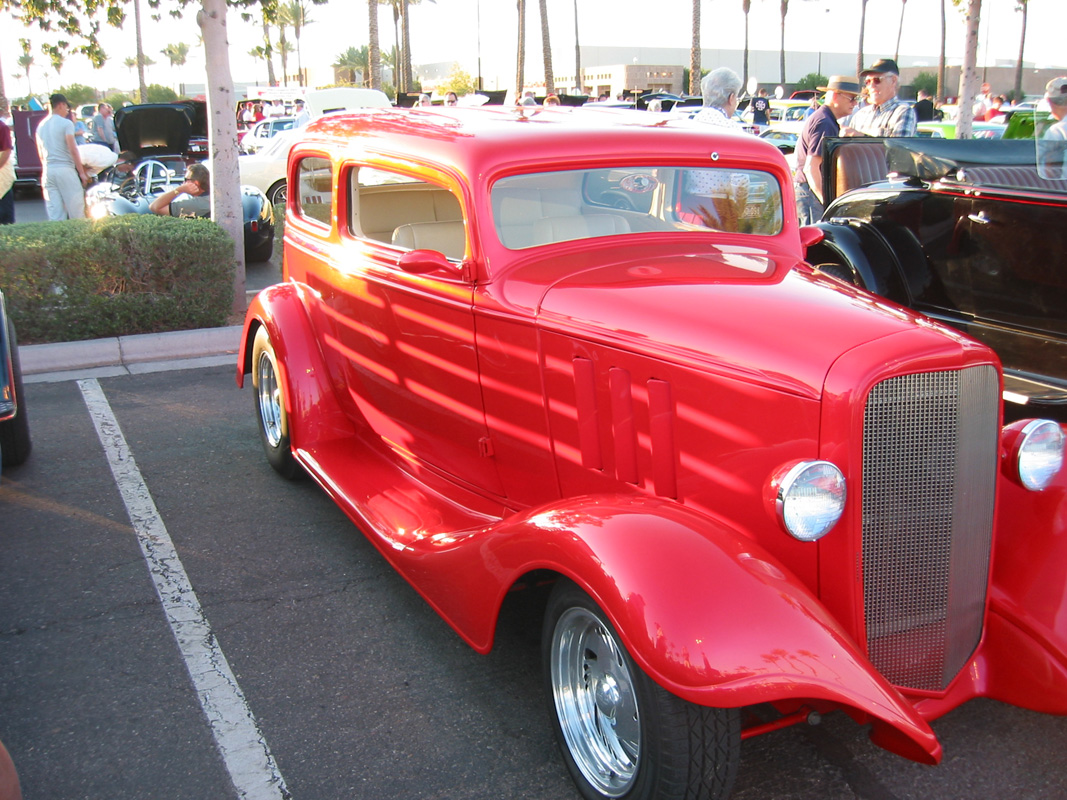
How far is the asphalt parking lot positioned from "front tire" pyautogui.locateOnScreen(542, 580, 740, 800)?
0.14 m

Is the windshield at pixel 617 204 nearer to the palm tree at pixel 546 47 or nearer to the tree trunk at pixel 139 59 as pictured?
the palm tree at pixel 546 47

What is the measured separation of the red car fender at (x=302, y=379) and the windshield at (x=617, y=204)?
1484mm

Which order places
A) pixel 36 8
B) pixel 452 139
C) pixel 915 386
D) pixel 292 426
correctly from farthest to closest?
1. pixel 36 8
2. pixel 292 426
3. pixel 452 139
4. pixel 915 386

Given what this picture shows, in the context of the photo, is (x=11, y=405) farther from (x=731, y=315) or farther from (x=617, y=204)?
(x=731, y=315)

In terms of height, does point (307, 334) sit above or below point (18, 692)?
above

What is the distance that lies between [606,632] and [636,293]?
0.98m

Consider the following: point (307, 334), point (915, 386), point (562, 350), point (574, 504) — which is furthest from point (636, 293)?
point (307, 334)

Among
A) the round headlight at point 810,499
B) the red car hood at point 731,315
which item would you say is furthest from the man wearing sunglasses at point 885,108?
the round headlight at point 810,499

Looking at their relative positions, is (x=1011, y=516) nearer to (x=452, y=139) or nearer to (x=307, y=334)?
(x=452, y=139)

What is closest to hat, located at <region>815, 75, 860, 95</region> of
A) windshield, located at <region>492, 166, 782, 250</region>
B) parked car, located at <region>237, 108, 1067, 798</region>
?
parked car, located at <region>237, 108, 1067, 798</region>

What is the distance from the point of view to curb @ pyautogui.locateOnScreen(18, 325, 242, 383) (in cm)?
612

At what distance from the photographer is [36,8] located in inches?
342

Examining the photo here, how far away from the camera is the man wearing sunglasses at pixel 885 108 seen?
269 inches

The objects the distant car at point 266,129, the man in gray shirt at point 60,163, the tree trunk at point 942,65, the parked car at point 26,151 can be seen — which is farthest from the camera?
the tree trunk at point 942,65
